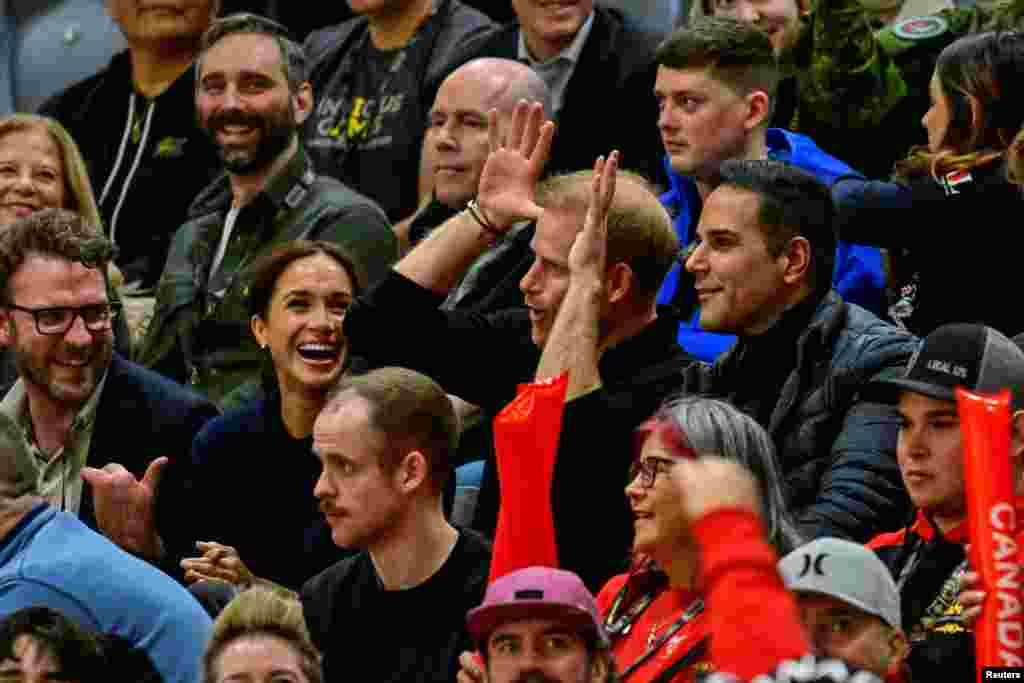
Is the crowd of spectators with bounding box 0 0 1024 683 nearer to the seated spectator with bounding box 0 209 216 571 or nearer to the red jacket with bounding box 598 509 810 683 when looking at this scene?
the seated spectator with bounding box 0 209 216 571

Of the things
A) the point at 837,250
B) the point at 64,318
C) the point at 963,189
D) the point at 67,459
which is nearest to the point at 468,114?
the point at 837,250

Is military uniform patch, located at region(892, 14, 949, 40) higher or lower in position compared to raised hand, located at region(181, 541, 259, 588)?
higher

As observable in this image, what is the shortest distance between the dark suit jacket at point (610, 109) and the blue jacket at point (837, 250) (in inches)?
29.2

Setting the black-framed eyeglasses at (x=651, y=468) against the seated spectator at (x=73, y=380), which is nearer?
the black-framed eyeglasses at (x=651, y=468)

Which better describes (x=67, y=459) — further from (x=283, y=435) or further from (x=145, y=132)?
(x=145, y=132)

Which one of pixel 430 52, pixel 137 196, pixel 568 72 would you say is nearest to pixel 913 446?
pixel 568 72

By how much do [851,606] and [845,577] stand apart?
0.20 feet

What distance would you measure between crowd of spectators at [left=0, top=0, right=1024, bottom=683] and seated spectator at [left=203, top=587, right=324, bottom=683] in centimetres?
1

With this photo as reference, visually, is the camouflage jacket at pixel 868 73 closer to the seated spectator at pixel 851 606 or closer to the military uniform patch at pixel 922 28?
the military uniform patch at pixel 922 28

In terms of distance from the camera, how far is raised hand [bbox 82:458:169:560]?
7258 millimetres

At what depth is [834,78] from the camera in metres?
8.27

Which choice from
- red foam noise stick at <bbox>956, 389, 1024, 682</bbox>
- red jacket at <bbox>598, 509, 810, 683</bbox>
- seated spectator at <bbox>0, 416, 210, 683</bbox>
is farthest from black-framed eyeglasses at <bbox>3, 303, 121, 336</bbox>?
red jacket at <bbox>598, 509, 810, 683</bbox>

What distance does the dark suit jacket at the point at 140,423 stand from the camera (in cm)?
773

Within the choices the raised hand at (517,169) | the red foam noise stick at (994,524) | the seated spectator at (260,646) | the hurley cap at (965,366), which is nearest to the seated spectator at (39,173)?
the raised hand at (517,169)
